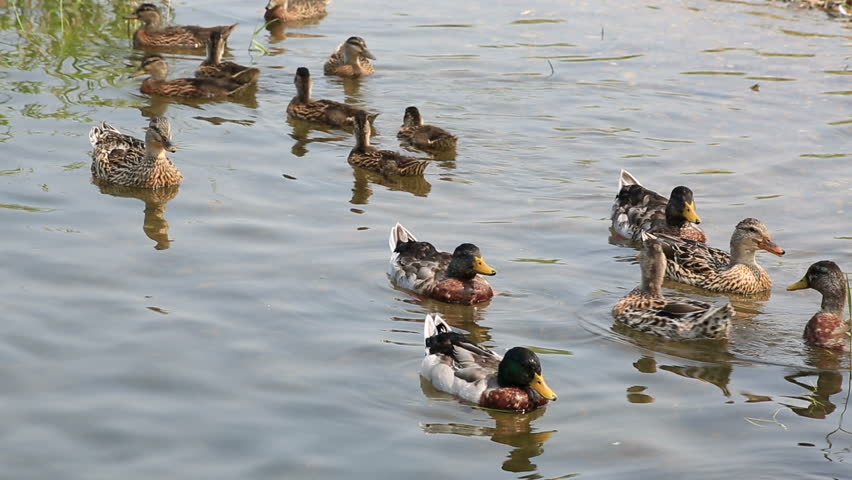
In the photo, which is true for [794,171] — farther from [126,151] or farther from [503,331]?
[126,151]

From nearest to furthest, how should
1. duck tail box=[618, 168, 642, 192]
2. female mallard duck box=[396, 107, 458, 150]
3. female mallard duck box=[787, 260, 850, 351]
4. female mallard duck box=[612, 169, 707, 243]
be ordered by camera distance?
1. female mallard duck box=[787, 260, 850, 351]
2. female mallard duck box=[612, 169, 707, 243]
3. duck tail box=[618, 168, 642, 192]
4. female mallard duck box=[396, 107, 458, 150]

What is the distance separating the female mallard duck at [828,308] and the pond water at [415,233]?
0.16 metres

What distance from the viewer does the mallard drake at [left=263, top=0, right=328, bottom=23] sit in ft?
64.6

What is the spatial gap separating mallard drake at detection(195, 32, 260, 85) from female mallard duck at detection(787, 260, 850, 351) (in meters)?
8.15

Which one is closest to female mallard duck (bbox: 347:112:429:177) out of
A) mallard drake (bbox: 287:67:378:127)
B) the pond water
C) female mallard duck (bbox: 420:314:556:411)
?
the pond water

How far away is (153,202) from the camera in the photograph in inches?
486

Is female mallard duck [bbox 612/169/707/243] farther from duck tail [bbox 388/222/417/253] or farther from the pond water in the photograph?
duck tail [bbox 388/222/417/253]

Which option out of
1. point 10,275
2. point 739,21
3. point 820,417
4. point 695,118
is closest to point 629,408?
point 820,417

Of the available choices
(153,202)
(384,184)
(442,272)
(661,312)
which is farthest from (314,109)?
(661,312)

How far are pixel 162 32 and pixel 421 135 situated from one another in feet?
17.7

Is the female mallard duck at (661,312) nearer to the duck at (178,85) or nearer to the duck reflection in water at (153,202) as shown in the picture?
the duck reflection in water at (153,202)

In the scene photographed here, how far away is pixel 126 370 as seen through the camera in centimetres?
838

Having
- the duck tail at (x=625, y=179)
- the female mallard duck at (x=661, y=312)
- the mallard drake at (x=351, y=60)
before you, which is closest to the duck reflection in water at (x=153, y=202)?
the female mallard duck at (x=661, y=312)

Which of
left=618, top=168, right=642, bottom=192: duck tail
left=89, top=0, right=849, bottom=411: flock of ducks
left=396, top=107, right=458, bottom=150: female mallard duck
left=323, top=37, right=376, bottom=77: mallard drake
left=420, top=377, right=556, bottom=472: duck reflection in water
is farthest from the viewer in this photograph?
left=323, top=37, right=376, bottom=77: mallard drake
